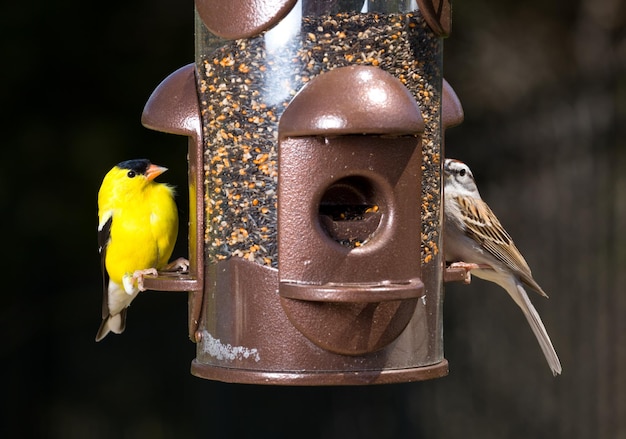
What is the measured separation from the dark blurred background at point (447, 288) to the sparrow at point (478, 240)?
5.74 ft

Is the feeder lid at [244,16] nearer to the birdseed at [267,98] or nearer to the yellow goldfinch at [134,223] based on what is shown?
the birdseed at [267,98]

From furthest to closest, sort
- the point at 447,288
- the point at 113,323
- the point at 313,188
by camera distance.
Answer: the point at 447,288
the point at 113,323
the point at 313,188

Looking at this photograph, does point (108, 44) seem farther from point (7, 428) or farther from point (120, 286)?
point (120, 286)

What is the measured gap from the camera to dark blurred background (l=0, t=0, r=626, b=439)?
7.04 m

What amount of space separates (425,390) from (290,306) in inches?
150

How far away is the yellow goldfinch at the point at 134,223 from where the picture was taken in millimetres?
4695

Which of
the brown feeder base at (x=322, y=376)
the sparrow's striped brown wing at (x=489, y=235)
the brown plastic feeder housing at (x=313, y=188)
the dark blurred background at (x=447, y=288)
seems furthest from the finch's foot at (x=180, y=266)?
the dark blurred background at (x=447, y=288)

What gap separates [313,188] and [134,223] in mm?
1409

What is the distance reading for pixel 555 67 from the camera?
721 cm

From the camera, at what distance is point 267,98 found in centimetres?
372

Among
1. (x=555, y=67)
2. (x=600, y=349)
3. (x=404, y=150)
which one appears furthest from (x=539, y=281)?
(x=404, y=150)

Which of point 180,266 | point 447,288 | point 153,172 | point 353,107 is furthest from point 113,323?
point 447,288

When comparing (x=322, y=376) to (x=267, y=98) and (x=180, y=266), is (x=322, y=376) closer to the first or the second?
(x=267, y=98)

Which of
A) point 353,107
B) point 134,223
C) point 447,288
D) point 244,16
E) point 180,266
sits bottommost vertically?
point 447,288
